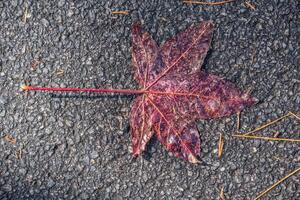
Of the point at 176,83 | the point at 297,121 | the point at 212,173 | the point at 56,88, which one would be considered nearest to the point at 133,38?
the point at 176,83

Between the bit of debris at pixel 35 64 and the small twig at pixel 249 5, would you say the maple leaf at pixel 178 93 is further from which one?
the bit of debris at pixel 35 64

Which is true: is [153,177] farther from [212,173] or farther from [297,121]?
[297,121]

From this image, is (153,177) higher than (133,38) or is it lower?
lower

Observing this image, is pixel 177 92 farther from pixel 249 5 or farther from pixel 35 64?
pixel 35 64

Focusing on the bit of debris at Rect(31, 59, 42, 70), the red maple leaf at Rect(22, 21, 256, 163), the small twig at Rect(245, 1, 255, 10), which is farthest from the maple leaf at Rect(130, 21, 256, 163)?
the bit of debris at Rect(31, 59, 42, 70)

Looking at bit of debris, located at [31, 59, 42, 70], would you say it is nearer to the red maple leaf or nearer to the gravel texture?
the gravel texture

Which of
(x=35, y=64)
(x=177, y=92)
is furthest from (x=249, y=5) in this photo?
(x=35, y=64)

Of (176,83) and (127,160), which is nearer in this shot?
(176,83)

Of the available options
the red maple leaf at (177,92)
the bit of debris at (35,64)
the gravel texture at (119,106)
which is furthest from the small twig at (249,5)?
the bit of debris at (35,64)
